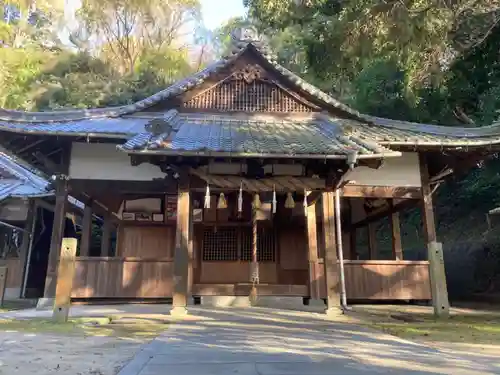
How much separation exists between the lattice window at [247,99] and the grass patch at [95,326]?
22.6ft

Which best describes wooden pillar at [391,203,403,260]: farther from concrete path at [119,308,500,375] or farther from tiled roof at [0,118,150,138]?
tiled roof at [0,118,150,138]

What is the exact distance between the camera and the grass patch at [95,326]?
6496mm

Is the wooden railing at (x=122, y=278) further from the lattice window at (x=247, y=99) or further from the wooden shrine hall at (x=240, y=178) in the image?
the lattice window at (x=247, y=99)

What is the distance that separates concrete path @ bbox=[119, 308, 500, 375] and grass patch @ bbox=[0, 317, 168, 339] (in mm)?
440

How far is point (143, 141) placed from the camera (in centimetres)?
890

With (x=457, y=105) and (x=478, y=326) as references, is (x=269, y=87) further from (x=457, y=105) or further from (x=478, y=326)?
(x=457, y=105)

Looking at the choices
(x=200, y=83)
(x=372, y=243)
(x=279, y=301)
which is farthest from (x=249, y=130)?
(x=372, y=243)

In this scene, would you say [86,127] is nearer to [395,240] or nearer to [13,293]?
[13,293]

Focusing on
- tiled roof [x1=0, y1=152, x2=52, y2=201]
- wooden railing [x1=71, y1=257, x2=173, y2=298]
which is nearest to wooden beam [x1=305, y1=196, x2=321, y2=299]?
wooden railing [x1=71, y1=257, x2=173, y2=298]

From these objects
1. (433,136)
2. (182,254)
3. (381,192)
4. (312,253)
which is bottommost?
(182,254)

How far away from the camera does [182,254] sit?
9258 millimetres

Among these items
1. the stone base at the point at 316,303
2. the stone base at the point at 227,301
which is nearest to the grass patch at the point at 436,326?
the stone base at the point at 316,303

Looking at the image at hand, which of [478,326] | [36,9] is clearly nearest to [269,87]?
[478,326]

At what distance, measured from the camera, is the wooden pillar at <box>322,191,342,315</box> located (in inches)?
360
